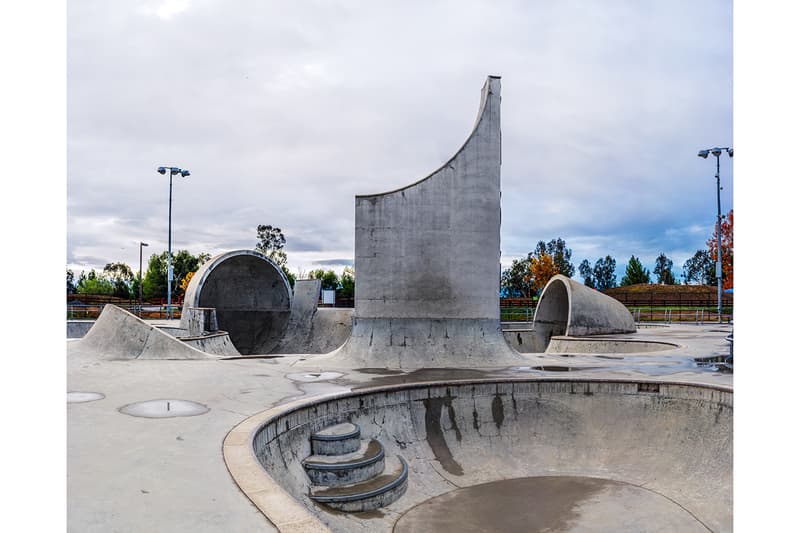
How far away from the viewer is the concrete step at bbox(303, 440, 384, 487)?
6.84 m

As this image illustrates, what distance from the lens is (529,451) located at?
9688 millimetres

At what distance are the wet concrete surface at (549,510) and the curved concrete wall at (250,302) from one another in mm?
21234

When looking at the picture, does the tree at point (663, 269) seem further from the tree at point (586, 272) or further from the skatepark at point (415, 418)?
the skatepark at point (415, 418)

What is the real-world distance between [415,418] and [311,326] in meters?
→ 18.6

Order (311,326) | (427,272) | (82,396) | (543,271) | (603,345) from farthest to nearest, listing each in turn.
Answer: (543,271), (311,326), (603,345), (427,272), (82,396)

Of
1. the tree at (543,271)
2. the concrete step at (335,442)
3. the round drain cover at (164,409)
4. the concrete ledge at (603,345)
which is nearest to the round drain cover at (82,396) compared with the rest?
the round drain cover at (164,409)

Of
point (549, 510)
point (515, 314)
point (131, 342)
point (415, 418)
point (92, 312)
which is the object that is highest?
point (131, 342)

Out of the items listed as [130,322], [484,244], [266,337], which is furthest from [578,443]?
[266,337]

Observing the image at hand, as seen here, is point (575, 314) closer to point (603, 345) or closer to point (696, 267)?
point (603, 345)

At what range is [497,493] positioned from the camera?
8055 mm

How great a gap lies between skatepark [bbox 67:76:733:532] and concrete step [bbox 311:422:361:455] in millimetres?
27

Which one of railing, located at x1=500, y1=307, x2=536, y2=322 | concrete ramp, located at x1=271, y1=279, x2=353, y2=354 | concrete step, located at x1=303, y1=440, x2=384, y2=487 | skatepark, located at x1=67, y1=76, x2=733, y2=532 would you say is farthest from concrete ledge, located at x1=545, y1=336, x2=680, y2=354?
railing, located at x1=500, y1=307, x2=536, y2=322

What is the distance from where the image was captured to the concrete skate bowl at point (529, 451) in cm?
686

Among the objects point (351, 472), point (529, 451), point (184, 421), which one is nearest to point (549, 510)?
point (529, 451)
